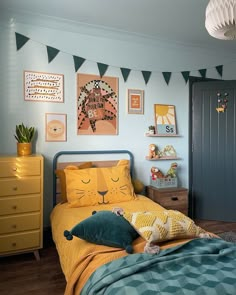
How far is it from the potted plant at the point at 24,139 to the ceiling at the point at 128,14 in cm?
118

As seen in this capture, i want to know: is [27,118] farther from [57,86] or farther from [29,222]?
[29,222]

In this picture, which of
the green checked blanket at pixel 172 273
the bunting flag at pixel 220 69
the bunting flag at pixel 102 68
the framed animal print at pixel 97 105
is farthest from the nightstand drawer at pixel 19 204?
the bunting flag at pixel 220 69

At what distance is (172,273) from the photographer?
46.5 inches

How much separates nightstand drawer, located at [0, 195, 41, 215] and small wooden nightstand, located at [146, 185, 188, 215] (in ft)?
4.59

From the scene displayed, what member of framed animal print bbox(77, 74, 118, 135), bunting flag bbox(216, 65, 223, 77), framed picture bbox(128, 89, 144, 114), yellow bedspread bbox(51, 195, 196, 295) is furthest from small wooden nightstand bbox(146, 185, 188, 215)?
bunting flag bbox(216, 65, 223, 77)

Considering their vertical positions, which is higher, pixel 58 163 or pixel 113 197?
pixel 58 163

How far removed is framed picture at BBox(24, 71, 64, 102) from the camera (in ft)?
8.59

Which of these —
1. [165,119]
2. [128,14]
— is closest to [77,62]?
[128,14]

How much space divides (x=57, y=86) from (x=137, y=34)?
1225 millimetres

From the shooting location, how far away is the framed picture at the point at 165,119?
325cm

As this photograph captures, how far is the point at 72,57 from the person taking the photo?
279 cm

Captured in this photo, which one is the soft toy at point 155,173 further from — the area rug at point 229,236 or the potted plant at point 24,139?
the potted plant at point 24,139

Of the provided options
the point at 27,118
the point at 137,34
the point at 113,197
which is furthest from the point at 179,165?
the point at 27,118

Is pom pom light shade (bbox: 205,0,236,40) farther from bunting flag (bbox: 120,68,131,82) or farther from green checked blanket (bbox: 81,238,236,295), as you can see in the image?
bunting flag (bbox: 120,68,131,82)
